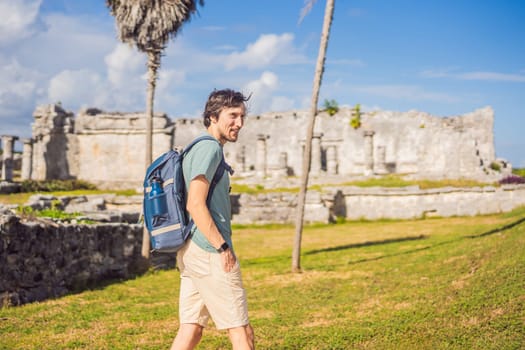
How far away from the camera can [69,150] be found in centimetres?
2881

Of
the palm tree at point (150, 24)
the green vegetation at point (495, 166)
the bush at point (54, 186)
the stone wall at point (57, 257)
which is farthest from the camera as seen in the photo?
the green vegetation at point (495, 166)

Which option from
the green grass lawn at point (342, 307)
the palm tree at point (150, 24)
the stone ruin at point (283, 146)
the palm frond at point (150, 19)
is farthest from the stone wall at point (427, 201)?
the palm frond at point (150, 19)

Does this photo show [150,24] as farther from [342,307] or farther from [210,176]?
[210,176]

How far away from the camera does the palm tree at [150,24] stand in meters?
10.9

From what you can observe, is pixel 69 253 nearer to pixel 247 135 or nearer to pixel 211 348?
pixel 211 348

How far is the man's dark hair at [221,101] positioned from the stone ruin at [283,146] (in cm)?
1419

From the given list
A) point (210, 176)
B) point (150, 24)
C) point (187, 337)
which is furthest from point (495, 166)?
point (210, 176)

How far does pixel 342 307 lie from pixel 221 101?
13.6 ft

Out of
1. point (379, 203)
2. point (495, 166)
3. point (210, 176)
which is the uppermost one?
point (495, 166)

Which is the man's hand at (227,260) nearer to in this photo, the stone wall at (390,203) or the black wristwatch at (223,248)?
the black wristwatch at (223,248)

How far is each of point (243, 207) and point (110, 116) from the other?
1214 cm

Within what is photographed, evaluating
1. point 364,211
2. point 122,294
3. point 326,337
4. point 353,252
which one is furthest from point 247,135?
point 326,337

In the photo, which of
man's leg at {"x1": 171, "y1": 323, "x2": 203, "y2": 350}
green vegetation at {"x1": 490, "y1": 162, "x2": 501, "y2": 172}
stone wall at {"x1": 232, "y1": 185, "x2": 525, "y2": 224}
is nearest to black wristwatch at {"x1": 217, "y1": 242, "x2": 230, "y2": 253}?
man's leg at {"x1": 171, "y1": 323, "x2": 203, "y2": 350}

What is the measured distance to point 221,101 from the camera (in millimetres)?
3629
